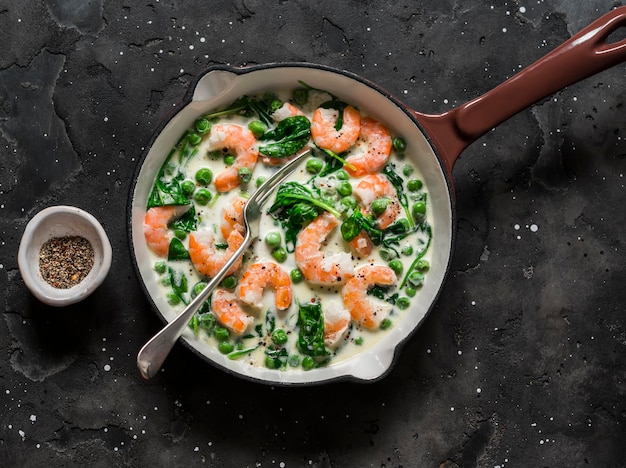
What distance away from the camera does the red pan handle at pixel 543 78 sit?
3.14m

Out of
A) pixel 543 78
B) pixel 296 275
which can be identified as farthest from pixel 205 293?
pixel 543 78

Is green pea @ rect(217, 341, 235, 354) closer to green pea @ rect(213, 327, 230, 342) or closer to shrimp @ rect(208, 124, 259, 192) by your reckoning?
green pea @ rect(213, 327, 230, 342)

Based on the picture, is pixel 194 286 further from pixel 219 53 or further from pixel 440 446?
pixel 440 446

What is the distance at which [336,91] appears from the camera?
345 cm

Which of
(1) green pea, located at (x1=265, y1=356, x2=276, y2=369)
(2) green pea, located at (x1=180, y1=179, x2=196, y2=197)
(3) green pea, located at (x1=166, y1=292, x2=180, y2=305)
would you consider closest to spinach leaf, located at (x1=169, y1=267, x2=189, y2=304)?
(3) green pea, located at (x1=166, y1=292, x2=180, y2=305)

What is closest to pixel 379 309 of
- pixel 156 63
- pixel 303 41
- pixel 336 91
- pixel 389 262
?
pixel 389 262

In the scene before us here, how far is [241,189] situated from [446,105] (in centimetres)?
112

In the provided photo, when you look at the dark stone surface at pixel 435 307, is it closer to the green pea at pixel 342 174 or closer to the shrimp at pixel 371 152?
the shrimp at pixel 371 152

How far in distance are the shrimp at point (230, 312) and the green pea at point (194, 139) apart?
27.8 inches

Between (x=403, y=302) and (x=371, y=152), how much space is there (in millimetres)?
726

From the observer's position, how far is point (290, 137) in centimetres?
339

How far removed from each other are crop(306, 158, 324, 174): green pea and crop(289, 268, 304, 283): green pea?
0.47 meters

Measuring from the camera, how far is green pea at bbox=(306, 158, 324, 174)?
3.38 metres

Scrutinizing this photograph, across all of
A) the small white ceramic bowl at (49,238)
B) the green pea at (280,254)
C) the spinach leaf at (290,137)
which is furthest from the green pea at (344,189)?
the small white ceramic bowl at (49,238)
